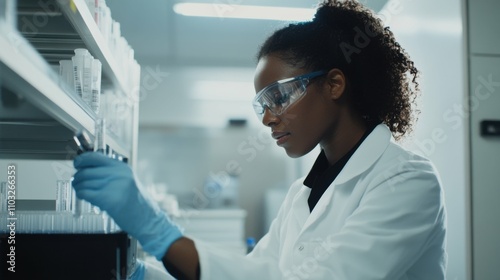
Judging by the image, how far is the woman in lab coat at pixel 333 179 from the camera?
96 centimetres

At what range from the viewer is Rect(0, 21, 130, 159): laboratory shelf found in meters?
0.78

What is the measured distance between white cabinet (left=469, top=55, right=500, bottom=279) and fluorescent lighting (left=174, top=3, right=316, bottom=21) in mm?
1406

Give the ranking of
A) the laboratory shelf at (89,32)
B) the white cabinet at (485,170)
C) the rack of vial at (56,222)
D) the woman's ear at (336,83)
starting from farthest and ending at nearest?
the white cabinet at (485,170), the woman's ear at (336,83), the laboratory shelf at (89,32), the rack of vial at (56,222)

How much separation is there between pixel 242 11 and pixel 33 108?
2.28 m

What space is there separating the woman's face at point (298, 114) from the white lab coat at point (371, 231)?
133 mm

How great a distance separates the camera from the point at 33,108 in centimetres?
110

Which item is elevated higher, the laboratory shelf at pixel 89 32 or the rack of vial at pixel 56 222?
the laboratory shelf at pixel 89 32

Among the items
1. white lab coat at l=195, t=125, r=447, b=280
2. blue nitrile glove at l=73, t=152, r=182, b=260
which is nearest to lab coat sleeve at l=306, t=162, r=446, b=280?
white lab coat at l=195, t=125, r=447, b=280

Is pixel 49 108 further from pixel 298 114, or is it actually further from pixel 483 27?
pixel 483 27

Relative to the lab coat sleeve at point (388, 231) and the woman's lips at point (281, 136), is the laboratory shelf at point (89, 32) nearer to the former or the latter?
the woman's lips at point (281, 136)

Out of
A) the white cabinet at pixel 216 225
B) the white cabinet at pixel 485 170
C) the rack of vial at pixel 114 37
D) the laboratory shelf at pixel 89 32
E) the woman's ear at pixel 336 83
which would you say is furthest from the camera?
the white cabinet at pixel 216 225

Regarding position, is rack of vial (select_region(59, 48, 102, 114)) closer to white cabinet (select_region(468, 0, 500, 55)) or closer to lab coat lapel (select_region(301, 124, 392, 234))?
lab coat lapel (select_region(301, 124, 392, 234))

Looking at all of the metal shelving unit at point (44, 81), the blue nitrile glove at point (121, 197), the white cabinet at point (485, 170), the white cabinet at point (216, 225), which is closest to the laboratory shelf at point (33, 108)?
the metal shelving unit at point (44, 81)

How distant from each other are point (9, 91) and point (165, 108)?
4.73 m
